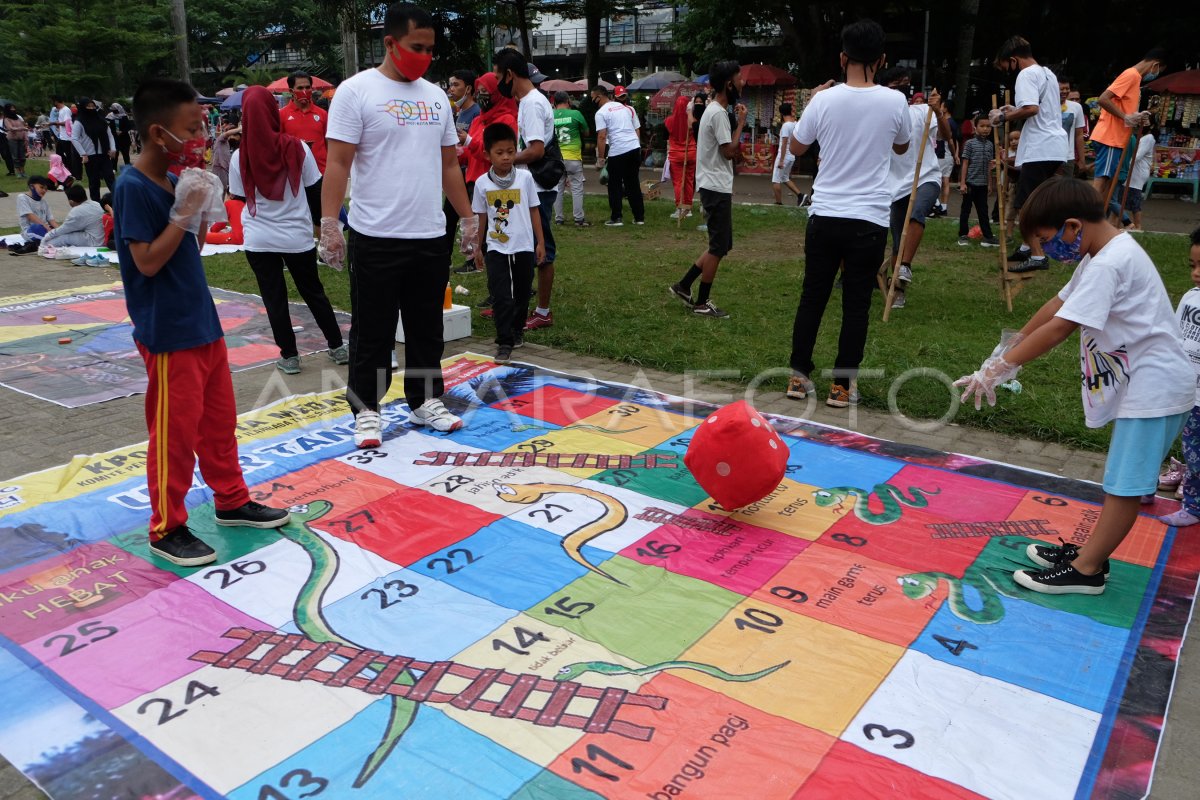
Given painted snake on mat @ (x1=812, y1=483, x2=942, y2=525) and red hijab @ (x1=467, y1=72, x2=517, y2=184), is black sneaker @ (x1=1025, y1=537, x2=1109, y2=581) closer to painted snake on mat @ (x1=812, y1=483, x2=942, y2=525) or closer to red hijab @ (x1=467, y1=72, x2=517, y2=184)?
painted snake on mat @ (x1=812, y1=483, x2=942, y2=525)

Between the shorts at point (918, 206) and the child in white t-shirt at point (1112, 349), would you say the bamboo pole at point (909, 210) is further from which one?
the child in white t-shirt at point (1112, 349)

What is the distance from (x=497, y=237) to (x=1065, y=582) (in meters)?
3.99

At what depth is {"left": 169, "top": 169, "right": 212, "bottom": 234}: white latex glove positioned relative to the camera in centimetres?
291

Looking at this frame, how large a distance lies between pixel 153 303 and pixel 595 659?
1.96 m

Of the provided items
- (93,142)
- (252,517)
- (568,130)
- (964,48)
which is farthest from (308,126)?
(964,48)

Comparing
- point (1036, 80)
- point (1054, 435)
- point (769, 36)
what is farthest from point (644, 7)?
point (1054, 435)

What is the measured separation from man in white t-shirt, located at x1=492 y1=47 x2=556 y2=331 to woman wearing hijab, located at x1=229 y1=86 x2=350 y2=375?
1.55 metres

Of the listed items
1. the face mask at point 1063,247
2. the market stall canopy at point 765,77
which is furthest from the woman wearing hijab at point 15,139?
the face mask at point 1063,247

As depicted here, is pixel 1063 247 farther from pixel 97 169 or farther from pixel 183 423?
pixel 97 169

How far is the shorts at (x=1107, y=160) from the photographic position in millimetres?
7691

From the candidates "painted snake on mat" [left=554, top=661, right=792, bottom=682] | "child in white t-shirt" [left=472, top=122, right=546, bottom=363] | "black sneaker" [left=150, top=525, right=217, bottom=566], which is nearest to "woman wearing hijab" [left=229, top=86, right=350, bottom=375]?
"child in white t-shirt" [left=472, top=122, right=546, bottom=363]

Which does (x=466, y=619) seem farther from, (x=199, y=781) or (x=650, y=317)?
(x=650, y=317)

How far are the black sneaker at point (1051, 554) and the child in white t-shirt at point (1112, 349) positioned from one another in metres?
0.10

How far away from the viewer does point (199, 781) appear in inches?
85.7
